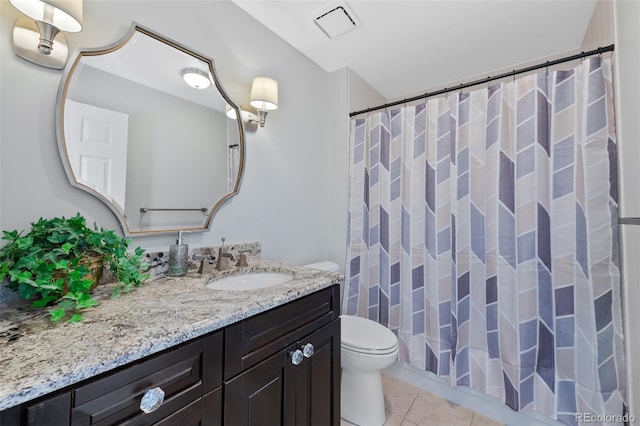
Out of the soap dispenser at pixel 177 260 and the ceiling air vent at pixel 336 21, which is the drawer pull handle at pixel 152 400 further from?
the ceiling air vent at pixel 336 21

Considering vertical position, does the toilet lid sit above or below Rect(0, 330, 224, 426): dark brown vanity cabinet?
below

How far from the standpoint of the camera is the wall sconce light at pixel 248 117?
150cm

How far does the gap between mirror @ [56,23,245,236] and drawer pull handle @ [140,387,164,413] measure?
71cm

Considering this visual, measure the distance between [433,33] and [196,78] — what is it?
1516 mm

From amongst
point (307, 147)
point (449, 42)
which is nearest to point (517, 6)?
point (449, 42)

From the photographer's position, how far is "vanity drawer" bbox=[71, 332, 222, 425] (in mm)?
532

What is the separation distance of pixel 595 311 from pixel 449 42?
5.85 feet

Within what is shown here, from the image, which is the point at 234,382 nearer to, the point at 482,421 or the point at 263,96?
the point at 263,96

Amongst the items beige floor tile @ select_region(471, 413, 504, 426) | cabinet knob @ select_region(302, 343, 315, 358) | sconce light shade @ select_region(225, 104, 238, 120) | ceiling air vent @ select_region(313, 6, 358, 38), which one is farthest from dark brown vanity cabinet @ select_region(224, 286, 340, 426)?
ceiling air vent @ select_region(313, 6, 358, 38)

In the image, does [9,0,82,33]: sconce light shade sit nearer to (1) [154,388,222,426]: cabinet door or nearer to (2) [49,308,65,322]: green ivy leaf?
(2) [49,308,65,322]: green ivy leaf

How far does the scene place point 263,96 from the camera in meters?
1.56

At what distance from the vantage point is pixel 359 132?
2.07 meters

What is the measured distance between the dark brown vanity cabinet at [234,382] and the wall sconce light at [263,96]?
1116 mm

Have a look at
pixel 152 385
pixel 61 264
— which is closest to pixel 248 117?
pixel 61 264
